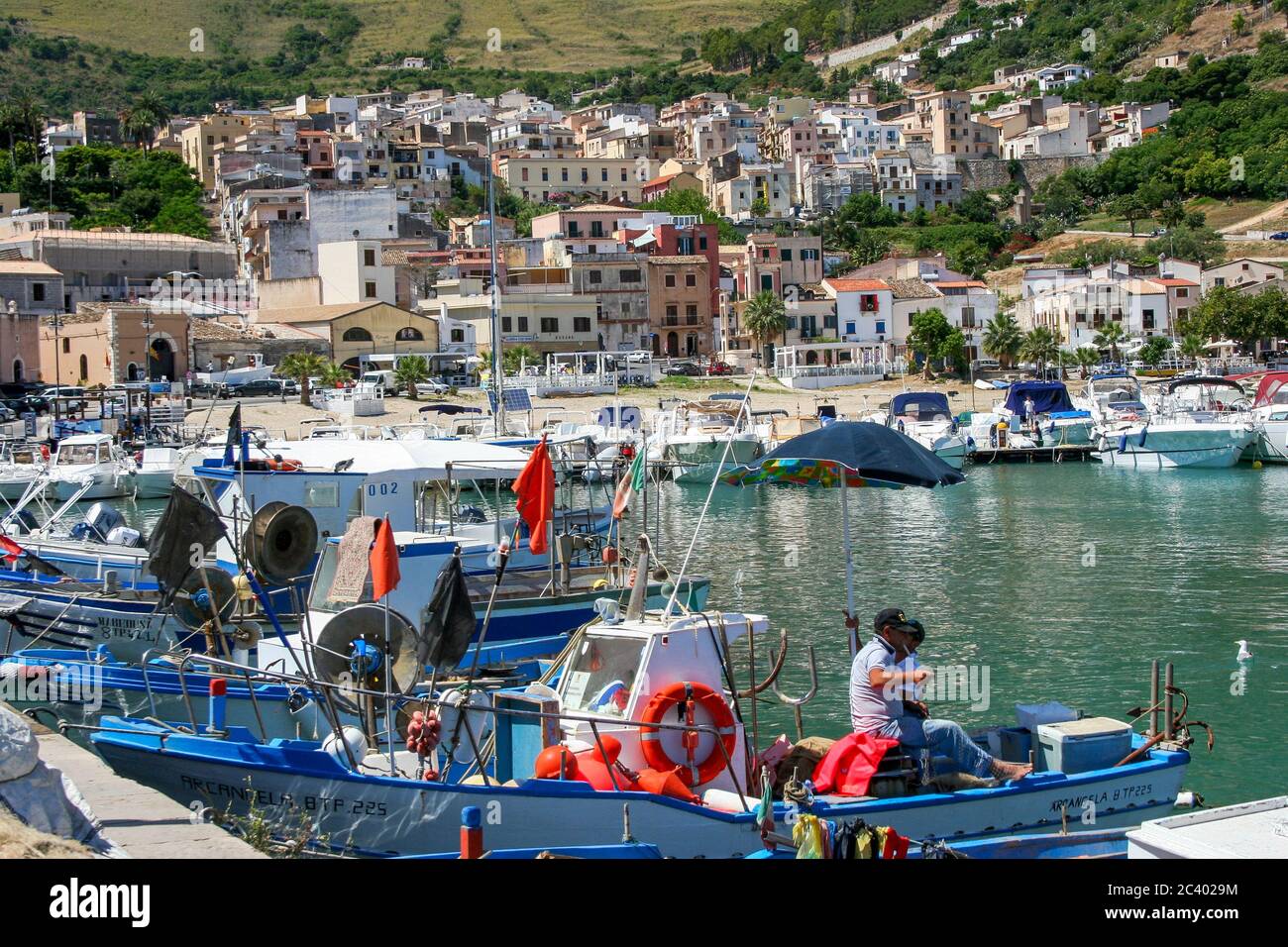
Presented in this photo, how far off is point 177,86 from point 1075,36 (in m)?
102

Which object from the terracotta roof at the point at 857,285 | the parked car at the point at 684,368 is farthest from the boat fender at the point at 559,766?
the terracotta roof at the point at 857,285

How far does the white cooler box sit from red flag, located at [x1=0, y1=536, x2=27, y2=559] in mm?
14346

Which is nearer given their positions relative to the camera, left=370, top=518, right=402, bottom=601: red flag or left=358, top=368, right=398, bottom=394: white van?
left=370, top=518, right=402, bottom=601: red flag

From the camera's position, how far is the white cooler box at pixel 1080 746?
12.0 m

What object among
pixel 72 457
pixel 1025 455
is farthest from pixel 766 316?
pixel 72 457

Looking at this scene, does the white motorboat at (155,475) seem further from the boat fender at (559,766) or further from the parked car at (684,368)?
the boat fender at (559,766)

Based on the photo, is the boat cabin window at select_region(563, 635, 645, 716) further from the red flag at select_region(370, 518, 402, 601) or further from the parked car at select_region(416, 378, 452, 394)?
the parked car at select_region(416, 378, 452, 394)

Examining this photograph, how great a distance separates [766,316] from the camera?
78.1m

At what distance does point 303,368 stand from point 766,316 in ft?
87.7

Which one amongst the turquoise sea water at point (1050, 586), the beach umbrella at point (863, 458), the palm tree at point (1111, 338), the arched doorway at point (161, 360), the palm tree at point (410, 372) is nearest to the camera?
the beach umbrella at point (863, 458)

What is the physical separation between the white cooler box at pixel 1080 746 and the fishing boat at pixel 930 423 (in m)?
38.8

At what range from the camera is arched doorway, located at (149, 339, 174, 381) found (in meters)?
66.4

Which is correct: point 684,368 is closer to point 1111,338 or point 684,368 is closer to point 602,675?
point 1111,338

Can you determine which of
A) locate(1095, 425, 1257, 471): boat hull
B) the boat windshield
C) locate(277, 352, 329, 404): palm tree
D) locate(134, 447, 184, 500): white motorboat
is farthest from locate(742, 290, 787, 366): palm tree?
the boat windshield
